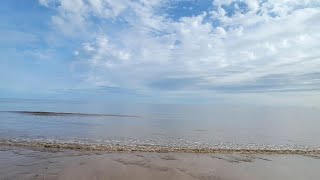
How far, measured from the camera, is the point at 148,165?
481 inches

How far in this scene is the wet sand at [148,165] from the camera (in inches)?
409

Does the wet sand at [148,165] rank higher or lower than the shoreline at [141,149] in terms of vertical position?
lower

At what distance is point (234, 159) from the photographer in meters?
14.3

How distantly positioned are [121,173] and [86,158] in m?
3.15

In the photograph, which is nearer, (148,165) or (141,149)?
(148,165)

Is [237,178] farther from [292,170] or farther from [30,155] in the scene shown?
[30,155]

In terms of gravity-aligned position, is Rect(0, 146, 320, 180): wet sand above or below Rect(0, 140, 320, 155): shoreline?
below

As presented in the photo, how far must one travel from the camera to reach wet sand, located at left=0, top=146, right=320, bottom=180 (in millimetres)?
10391

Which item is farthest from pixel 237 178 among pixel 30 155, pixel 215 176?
pixel 30 155

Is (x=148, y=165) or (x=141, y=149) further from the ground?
(x=141, y=149)

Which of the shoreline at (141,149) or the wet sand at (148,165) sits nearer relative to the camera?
the wet sand at (148,165)

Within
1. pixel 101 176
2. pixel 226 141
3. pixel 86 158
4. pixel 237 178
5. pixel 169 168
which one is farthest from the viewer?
pixel 226 141

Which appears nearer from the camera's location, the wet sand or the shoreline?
the wet sand

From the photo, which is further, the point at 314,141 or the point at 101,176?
the point at 314,141
